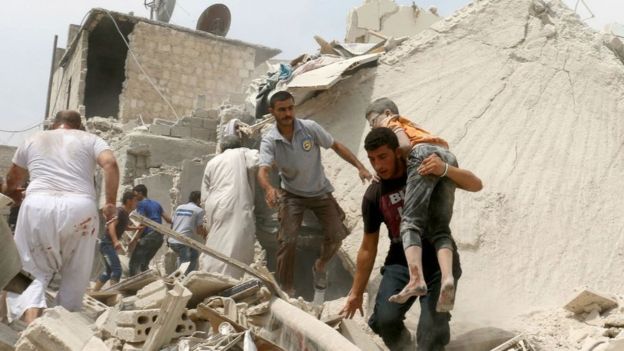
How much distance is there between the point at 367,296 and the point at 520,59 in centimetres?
308

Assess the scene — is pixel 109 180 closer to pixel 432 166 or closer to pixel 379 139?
pixel 379 139

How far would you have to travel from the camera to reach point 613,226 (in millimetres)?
6250

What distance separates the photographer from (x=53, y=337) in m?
3.50

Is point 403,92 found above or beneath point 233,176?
above

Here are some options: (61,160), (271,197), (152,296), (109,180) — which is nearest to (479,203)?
(271,197)

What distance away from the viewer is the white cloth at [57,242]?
14.0 feet

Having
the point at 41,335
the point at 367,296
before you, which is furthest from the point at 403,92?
the point at 41,335

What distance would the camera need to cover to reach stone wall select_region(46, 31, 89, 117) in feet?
58.9

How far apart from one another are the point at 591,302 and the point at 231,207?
105 inches

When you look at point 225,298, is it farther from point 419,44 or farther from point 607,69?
point 607,69

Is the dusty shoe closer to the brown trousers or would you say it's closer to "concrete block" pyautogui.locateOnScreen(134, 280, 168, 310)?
the brown trousers

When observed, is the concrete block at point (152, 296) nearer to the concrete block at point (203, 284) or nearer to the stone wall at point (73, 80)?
the concrete block at point (203, 284)

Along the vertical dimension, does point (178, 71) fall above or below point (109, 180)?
below

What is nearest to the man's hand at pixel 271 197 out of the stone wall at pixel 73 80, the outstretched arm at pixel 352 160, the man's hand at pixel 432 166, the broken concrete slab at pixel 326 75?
the outstretched arm at pixel 352 160
